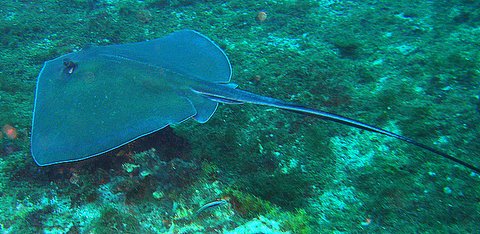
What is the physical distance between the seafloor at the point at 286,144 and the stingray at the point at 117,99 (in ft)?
1.06

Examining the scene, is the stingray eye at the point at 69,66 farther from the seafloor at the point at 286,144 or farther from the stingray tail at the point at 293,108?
the stingray tail at the point at 293,108

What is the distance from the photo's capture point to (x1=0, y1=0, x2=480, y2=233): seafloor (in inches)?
87.7

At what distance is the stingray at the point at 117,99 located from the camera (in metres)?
2.22

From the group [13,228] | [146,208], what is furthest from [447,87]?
[13,228]

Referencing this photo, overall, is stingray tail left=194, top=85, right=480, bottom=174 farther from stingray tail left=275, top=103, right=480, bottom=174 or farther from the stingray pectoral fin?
the stingray pectoral fin

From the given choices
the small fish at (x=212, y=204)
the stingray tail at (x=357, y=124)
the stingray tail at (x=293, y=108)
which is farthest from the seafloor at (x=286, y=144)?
the stingray tail at (x=357, y=124)

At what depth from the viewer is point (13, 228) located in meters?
2.04

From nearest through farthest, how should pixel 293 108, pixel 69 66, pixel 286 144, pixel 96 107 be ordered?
1. pixel 293 108
2. pixel 96 107
3. pixel 69 66
4. pixel 286 144

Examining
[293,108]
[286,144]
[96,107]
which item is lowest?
[286,144]

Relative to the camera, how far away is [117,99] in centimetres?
254

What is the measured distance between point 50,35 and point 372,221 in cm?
473

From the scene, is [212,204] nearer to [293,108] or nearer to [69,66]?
[293,108]

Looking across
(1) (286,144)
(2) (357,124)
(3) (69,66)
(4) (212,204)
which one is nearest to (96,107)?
(3) (69,66)

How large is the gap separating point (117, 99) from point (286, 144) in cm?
159
